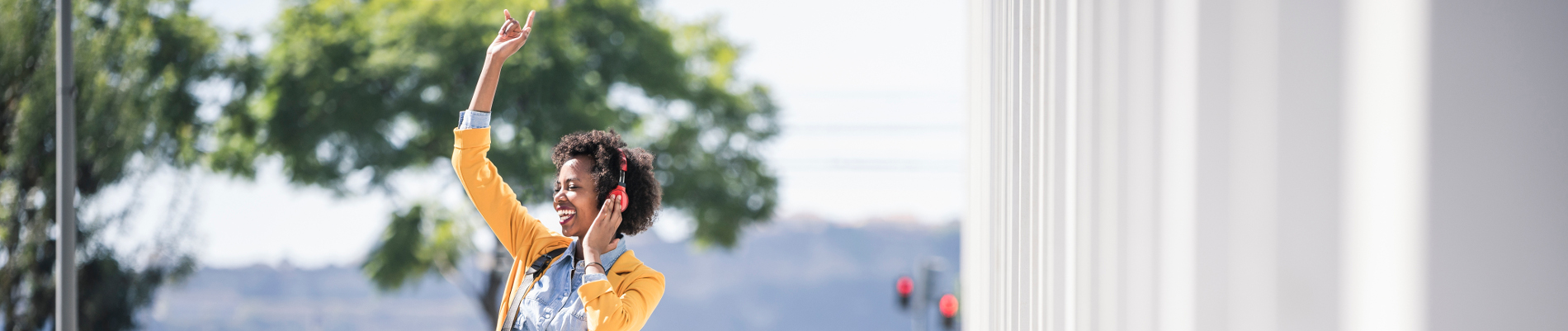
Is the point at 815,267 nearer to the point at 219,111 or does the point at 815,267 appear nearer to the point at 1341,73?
the point at 219,111

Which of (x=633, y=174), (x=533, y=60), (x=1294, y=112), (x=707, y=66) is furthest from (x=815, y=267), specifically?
(x=1294, y=112)

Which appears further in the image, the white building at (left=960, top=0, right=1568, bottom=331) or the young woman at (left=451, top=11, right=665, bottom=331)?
the young woman at (left=451, top=11, right=665, bottom=331)

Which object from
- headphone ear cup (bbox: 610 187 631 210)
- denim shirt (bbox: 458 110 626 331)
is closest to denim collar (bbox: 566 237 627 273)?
denim shirt (bbox: 458 110 626 331)

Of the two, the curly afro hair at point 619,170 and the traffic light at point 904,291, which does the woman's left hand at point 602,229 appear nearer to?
the curly afro hair at point 619,170

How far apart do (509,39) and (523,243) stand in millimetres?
505

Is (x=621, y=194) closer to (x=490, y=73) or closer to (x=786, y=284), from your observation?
(x=490, y=73)

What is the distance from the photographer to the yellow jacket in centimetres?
217

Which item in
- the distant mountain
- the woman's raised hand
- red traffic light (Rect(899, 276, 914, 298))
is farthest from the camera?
the distant mountain

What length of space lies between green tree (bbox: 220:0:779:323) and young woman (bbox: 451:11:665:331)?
19.6 feet

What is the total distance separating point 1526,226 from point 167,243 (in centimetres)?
1111

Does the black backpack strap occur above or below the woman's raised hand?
below

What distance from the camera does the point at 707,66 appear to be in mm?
10422

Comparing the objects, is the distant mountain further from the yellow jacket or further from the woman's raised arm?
the woman's raised arm

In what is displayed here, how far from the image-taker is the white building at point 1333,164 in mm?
443
